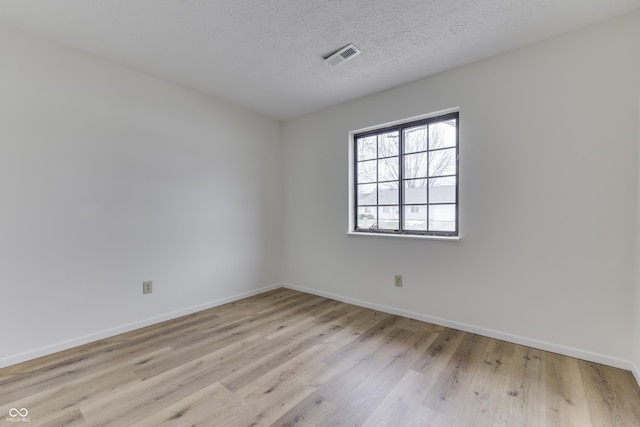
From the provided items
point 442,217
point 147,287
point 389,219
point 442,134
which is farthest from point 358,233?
point 147,287

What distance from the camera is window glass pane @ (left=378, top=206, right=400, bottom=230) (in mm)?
3033

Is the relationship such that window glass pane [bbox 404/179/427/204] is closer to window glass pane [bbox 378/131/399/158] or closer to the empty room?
the empty room

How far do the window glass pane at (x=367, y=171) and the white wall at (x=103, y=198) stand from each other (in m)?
1.48

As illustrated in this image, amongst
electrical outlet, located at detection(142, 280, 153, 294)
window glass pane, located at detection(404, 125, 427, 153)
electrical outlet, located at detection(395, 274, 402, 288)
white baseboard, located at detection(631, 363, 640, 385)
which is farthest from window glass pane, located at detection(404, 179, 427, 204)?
electrical outlet, located at detection(142, 280, 153, 294)

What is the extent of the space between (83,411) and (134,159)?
1.94m

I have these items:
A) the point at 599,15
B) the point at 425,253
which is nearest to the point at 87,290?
the point at 425,253

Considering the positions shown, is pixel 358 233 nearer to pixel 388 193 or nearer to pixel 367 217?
pixel 367 217

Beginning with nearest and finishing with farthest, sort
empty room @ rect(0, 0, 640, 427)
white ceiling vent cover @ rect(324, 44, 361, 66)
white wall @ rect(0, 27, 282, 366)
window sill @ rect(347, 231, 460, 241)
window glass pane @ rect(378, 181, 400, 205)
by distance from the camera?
1. empty room @ rect(0, 0, 640, 427)
2. white wall @ rect(0, 27, 282, 366)
3. white ceiling vent cover @ rect(324, 44, 361, 66)
4. window sill @ rect(347, 231, 460, 241)
5. window glass pane @ rect(378, 181, 400, 205)

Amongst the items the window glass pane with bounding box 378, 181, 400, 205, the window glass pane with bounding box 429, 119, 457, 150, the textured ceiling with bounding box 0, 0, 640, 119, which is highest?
the textured ceiling with bounding box 0, 0, 640, 119

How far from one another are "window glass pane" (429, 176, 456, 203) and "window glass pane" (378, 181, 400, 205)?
380 millimetres

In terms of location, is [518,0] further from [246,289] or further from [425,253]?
[246,289]

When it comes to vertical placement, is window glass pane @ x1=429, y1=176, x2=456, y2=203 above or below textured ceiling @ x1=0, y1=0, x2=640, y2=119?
below

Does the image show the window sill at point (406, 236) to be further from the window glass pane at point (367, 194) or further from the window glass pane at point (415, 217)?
the window glass pane at point (367, 194)

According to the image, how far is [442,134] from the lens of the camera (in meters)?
2.69
